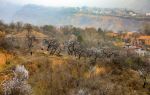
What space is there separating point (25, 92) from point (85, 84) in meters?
28.1

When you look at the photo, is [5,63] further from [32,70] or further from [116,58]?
[116,58]

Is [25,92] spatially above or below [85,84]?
above

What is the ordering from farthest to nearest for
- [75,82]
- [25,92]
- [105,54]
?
[105,54]
[75,82]
[25,92]

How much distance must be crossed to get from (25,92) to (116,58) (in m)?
58.4

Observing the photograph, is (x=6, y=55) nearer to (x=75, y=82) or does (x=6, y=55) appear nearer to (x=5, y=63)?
(x=5, y=63)

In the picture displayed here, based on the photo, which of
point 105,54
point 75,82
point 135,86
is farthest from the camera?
point 105,54

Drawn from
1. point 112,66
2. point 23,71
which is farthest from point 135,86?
point 23,71

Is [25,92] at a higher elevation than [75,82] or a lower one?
higher

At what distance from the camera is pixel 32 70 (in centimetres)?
10350

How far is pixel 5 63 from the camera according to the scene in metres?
107

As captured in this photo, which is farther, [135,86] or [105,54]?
[105,54]

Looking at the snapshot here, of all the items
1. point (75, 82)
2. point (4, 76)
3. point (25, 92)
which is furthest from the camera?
point (75, 82)

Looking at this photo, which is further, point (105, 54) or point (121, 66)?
point (105, 54)

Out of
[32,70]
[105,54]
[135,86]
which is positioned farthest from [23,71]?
[105,54]
